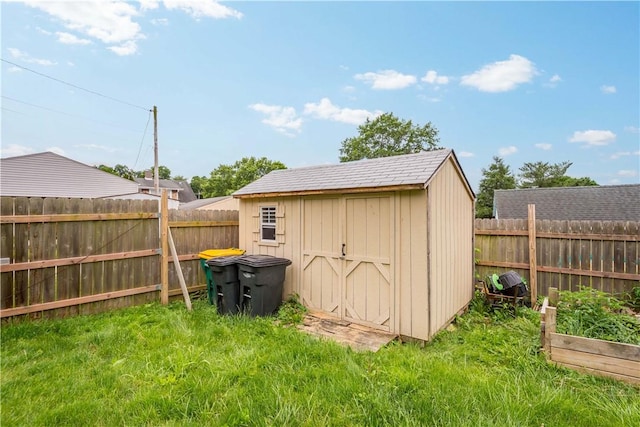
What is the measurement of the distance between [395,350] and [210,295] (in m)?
3.68

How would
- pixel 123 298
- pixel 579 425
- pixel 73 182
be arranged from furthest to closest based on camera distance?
pixel 73 182 → pixel 123 298 → pixel 579 425

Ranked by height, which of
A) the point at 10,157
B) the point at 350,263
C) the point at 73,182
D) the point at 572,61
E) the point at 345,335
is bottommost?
the point at 345,335

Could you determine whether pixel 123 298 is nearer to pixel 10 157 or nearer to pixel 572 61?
pixel 572 61

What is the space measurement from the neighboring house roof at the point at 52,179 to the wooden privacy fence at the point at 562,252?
2132 centimetres

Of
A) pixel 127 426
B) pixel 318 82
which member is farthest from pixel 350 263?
pixel 318 82

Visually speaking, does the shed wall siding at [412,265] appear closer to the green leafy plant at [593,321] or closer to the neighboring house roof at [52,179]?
the green leafy plant at [593,321]

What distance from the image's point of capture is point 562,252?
561 centimetres

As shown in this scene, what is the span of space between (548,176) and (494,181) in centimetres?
909

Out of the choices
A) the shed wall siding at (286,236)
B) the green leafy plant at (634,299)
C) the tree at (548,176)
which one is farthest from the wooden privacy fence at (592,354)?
the tree at (548,176)

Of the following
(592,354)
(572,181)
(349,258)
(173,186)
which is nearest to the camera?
(592,354)

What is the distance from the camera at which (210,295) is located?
18.2 feet

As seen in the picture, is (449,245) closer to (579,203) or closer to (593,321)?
(593,321)

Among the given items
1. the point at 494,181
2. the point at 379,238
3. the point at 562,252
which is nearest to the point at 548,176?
the point at 494,181

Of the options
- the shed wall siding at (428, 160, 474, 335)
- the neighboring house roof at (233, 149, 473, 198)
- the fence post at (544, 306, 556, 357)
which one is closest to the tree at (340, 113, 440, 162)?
the neighboring house roof at (233, 149, 473, 198)
